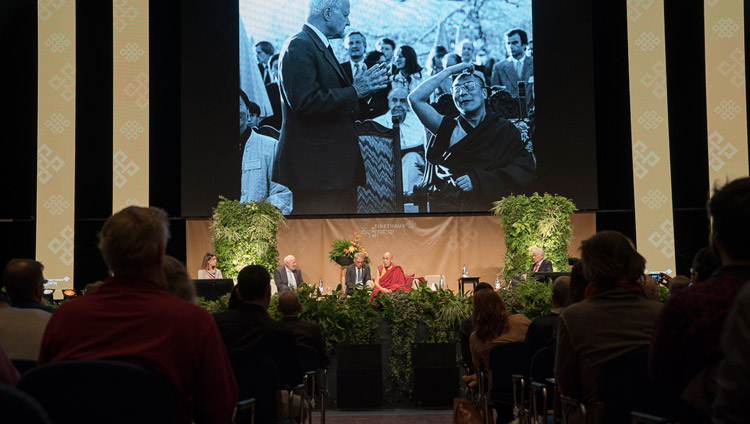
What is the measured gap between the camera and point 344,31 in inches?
534

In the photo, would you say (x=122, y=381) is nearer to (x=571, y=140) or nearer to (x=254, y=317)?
(x=254, y=317)

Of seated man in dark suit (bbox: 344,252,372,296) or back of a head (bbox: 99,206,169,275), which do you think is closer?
back of a head (bbox: 99,206,169,275)

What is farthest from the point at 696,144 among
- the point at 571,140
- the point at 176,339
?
the point at 176,339

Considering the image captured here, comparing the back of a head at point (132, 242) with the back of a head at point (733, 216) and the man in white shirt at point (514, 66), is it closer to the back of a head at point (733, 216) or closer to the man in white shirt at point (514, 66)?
the back of a head at point (733, 216)

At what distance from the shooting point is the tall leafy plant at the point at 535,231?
1152cm

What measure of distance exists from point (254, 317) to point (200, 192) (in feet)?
34.0

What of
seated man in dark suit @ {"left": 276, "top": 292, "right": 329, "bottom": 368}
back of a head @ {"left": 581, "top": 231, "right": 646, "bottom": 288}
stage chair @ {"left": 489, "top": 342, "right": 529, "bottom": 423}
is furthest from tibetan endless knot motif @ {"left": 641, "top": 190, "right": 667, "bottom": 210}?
back of a head @ {"left": 581, "top": 231, "right": 646, "bottom": 288}

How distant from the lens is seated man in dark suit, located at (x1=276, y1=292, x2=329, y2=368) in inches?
194

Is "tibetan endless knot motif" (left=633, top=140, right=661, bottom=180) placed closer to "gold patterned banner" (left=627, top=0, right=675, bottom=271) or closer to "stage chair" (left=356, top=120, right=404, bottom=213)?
"gold patterned banner" (left=627, top=0, right=675, bottom=271)

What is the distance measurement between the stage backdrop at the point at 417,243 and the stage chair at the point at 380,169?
1047mm

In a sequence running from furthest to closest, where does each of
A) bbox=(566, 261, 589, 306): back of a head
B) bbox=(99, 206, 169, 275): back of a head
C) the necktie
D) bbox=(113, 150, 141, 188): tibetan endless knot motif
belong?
1. bbox=(113, 150, 141, 188): tibetan endless knot motif
2. the necktie
3. bbox=(566, 261, 589, 306): back of a head
4. bbox=(99, 206, 169, 275): back of a head

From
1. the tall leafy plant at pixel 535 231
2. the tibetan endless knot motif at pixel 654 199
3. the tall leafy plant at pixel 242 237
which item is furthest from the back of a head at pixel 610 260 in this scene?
the tibetan endless knot motif at pixel 654 199

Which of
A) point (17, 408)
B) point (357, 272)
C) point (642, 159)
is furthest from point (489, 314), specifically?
point (642, 159)

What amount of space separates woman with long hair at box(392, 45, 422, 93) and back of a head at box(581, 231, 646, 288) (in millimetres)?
11003
